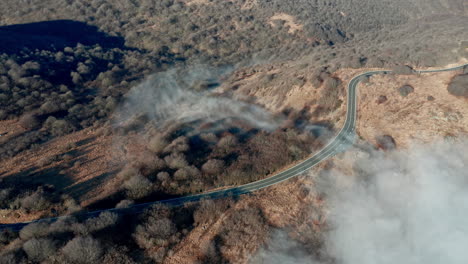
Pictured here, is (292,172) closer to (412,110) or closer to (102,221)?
(102,221)

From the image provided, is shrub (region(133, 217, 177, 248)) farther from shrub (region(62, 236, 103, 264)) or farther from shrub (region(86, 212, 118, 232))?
shrub (region(62, 236, 103, 264))

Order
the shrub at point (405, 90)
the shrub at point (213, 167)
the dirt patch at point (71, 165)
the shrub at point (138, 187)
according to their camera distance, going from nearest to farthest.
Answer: the shrub at point (138, 187)
the dirt patch at point (71, 165)
the shrub at point (213, 167)
the shrub at point (405, 90)

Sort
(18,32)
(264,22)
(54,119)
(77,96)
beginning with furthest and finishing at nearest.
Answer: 1. (264,22)
2. (18,32)
3. (77,96)
4. (54,119)

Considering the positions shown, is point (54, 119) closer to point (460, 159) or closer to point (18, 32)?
point (18, 32)

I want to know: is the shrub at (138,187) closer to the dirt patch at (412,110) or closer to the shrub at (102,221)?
the shrub at (102,221)

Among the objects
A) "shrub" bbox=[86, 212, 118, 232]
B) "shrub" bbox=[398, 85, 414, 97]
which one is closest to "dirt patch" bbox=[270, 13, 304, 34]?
"shrub" bbox=[398, 85, 414, 97]

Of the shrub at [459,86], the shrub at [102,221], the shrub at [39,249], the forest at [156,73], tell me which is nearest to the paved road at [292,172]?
the forest at [156,73]

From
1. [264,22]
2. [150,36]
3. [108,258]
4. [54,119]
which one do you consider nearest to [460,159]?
[108,258]

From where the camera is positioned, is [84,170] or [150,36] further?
[150,36]

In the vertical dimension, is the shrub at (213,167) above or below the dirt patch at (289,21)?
below
